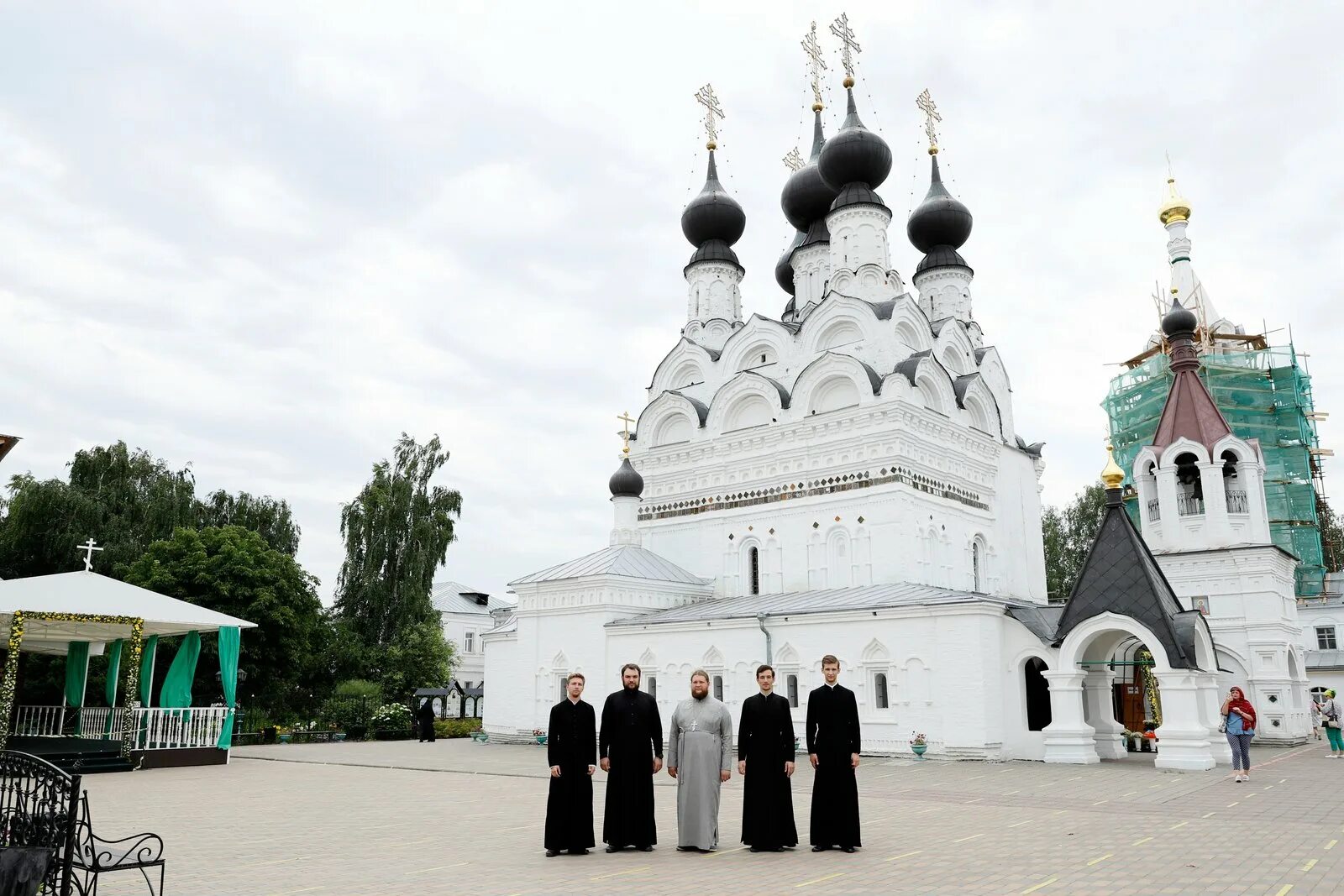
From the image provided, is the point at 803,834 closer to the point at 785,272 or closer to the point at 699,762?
the point at 699,762

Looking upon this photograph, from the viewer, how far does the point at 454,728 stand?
2597cm

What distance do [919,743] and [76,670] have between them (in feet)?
52.9

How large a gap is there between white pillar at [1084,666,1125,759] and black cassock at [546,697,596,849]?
1167 cm

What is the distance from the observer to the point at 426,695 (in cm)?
2722

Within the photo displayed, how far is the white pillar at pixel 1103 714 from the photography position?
15.9 metres

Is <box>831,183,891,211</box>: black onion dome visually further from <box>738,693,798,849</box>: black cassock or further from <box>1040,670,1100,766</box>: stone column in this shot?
<box>738,693,798,849</box>: black cassock

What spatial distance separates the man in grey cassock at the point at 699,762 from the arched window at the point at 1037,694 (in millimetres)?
10905

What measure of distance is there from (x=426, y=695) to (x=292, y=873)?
21.9m

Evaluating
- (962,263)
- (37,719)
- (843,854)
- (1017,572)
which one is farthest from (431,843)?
(962,263)

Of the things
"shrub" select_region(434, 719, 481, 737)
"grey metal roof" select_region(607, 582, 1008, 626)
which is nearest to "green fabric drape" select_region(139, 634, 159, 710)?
"shrub" select_region(434, 719, 481, 737)

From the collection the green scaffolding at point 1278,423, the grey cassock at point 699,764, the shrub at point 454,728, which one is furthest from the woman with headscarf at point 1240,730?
the green scaffolding at point 1278,423

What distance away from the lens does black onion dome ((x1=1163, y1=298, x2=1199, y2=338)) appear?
22.5 m

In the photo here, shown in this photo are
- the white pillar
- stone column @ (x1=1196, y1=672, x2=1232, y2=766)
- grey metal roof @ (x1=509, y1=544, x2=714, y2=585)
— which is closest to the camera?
stone column @ (x1=1196, y1=672, x2=1232, y2=766)

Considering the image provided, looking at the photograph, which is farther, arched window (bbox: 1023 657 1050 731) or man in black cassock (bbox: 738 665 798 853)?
arched window (bbox: 1023 657 1050 731)
